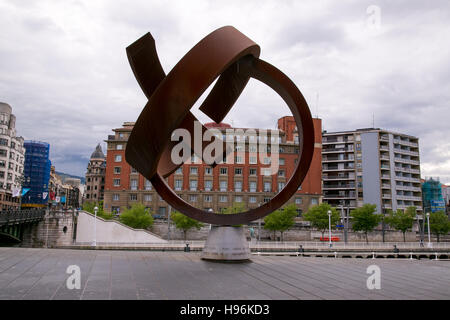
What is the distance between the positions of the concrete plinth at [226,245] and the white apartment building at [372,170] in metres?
63.2

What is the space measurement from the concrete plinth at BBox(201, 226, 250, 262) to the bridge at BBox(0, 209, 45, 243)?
24.9 meters

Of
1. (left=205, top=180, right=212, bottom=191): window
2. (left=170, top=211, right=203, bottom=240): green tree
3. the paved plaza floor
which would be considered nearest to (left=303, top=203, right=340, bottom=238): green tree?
(left=170, top=211, right=203, bottom=240): green tree

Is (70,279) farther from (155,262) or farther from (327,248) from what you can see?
(327,248)

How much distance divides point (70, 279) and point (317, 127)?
2411 inches

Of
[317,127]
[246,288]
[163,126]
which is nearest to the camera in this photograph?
[246,288]

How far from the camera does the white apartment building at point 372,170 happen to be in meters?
74.2

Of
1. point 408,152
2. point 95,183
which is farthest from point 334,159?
point 95,183

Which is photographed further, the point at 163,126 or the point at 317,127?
the point at 317,127

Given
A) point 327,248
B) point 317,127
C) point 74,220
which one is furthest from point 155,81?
point 317,127

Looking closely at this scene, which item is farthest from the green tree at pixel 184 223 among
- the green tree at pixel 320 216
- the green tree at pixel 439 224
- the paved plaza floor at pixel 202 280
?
the paved plaza floor at pixel 202 280

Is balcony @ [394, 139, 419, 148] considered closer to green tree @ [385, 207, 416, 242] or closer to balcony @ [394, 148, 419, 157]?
balcony @ [394, 148, 419, 157]

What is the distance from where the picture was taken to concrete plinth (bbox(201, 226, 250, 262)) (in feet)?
43.3
